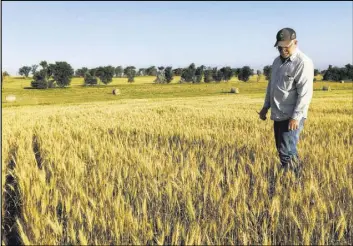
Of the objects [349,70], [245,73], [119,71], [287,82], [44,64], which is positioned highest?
[44,64]

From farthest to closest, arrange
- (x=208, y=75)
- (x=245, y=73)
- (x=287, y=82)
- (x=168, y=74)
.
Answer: (x=245, y=73) < (x=208, y=75) < (x=168, y=74) < (x=287, y=82)

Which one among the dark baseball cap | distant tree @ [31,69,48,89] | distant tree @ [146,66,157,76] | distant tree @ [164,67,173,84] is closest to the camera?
the dark baseball cap

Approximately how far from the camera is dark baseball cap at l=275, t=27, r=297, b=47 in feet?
15.0

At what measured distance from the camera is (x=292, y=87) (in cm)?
491

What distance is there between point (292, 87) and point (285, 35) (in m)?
0.70

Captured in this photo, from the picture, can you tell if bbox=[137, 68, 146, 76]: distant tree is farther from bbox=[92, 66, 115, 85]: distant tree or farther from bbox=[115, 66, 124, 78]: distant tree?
bbox=[92, 66, 115, 85]: distant tree

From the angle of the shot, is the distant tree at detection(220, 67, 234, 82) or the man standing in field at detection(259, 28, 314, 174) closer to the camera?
the man standing in field at detection(259, 28, 314, 174)

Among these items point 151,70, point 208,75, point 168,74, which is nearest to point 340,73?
point 208,75

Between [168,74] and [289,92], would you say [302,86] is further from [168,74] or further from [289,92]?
[168,74]

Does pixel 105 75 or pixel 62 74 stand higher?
pixel 62 74

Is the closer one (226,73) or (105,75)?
(105,75)

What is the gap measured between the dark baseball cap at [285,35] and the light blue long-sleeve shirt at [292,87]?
0.83 ft

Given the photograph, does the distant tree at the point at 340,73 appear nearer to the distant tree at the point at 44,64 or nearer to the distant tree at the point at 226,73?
the distant tree at the point at 226,73

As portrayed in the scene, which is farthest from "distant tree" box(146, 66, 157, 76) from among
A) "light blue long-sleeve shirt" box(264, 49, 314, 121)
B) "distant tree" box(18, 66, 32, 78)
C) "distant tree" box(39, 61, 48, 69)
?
"light blue long-sleeve shirt" box(264, 49, 314, 121)
